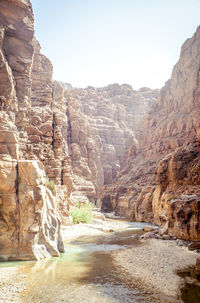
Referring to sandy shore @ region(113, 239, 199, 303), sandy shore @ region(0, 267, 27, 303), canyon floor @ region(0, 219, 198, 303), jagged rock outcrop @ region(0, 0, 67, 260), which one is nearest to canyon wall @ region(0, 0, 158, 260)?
jagged rock outcrop @ region(0, 0, 67, 260)

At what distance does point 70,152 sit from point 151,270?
200ft

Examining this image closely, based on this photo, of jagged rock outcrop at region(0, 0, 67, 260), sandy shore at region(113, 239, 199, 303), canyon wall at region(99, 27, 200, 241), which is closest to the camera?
sandy shore at region(113, 239, 199, 303)

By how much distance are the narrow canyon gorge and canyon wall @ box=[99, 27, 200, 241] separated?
147mm

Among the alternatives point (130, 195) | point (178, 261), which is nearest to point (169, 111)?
point (130, 195)

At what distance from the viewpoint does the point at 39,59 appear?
50.4m

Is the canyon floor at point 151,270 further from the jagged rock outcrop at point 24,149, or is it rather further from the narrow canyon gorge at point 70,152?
the narrow canyon gorge at point 70,152

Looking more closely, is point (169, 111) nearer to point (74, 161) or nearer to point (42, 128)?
point (74, 161)

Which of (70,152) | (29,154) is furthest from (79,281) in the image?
(70,152)

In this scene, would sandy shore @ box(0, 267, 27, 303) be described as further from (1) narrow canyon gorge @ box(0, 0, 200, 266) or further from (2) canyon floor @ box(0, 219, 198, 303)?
(1) narrow canyon gorge @ box(0, 0, 200, 266)

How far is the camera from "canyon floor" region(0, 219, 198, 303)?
1059cm

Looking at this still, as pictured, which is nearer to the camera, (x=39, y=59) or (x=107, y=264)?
(x=107, y=264)

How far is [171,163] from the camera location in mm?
35344

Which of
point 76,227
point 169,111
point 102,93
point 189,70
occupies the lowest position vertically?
point 76,227

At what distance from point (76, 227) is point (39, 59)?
3619 cm
